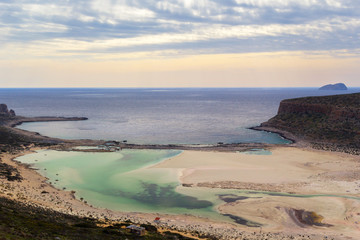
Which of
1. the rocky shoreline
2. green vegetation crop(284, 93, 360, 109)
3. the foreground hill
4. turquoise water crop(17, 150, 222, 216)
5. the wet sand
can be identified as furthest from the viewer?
green vegetation crop(284, 93, 360, 109)

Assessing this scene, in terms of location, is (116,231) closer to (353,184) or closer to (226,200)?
(226,200)

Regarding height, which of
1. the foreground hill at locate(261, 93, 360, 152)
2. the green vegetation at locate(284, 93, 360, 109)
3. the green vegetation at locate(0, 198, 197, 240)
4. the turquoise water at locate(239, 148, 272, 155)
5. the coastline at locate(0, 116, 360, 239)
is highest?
the green vegetation at locate(284, 93, 360, 109)

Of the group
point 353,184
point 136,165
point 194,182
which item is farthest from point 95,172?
point 353,184

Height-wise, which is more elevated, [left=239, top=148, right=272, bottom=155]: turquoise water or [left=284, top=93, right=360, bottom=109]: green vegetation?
[left=284, top=93, right=360, bottom=109]: green vegetation

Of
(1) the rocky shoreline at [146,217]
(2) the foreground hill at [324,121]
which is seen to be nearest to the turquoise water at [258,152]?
(2) the foreground hill at [324,121]

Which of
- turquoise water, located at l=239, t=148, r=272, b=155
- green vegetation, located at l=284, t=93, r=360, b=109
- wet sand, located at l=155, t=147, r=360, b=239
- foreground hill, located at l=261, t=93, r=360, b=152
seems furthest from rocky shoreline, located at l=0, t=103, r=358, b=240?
green vegetation, located at l=284, t=93, r=360, b=109

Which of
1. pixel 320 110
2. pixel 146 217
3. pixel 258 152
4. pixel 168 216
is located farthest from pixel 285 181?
pixel 320 110

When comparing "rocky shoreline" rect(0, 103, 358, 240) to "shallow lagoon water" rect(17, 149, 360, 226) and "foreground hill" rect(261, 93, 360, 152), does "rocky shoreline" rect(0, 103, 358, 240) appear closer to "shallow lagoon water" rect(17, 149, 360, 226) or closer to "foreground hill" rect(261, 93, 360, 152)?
"shallow lagoon water" rect(17, 149, 360, 226)
